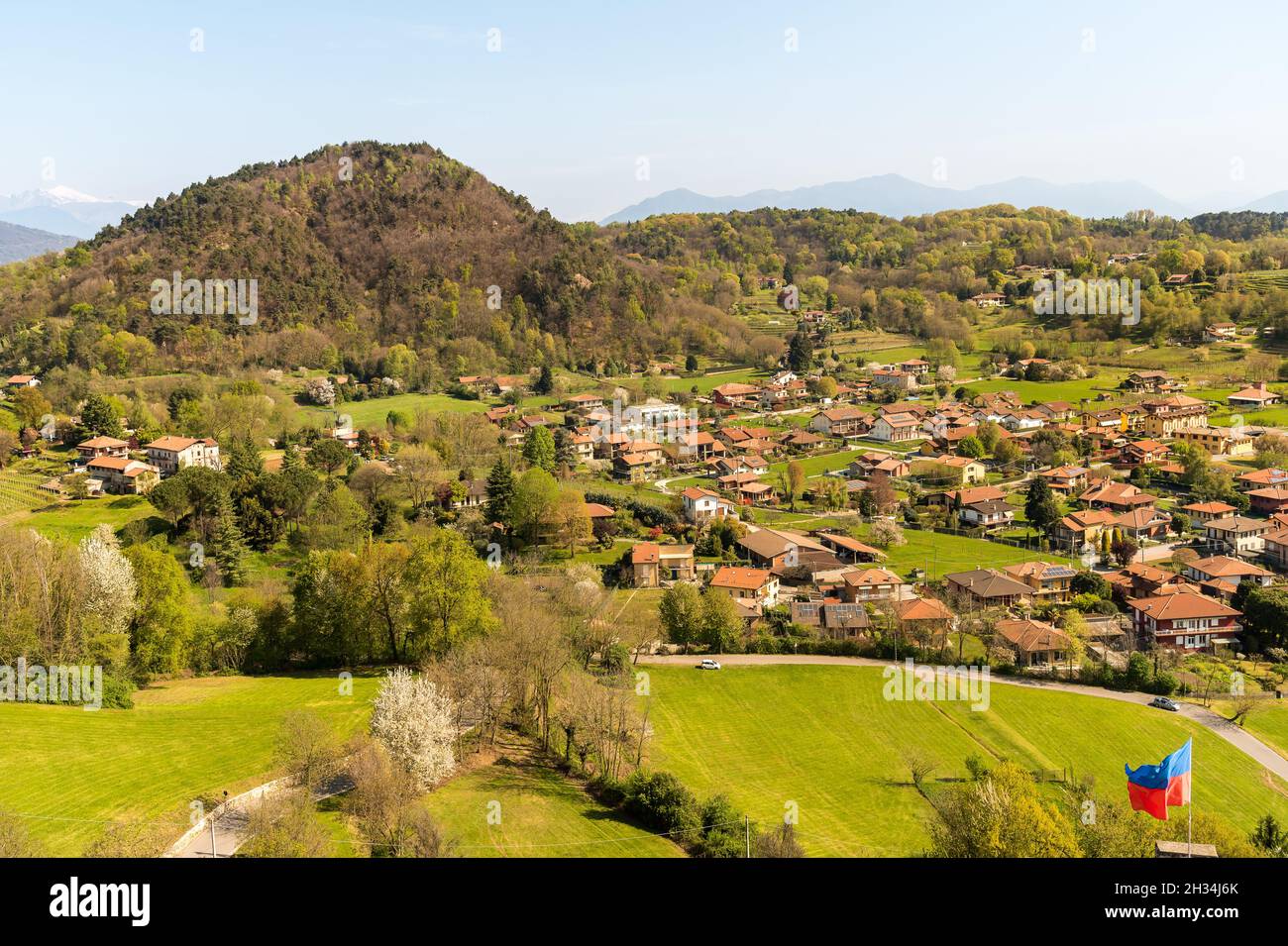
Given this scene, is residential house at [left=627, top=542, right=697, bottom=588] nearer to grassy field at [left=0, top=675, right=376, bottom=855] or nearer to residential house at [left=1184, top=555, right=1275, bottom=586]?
grassy field at [left=0, top=675, right=376, bottom=855]

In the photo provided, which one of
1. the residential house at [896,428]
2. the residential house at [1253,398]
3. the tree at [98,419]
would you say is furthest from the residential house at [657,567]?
the residential house at [1253,398]

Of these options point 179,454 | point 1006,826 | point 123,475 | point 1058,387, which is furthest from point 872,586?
point 1058,387

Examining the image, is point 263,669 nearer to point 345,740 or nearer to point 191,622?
point 191,622

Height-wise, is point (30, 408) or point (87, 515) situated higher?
point (30, 408)

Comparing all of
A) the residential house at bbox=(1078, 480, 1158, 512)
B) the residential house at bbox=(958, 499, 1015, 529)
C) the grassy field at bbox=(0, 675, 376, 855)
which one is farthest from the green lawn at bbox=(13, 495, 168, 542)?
the residential house at bbox=(1078, 480, 1158, 512)

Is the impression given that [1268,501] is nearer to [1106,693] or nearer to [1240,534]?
[1240,534]

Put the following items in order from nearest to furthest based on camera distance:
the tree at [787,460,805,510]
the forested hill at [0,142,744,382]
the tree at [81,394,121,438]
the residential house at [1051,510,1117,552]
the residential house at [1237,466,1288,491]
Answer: the residential house at [1051,510,1117,552], the residential house at [1237,466,1288,491], the tree at [787,460,805,510], the tree at [81,394,121,438], the forested hill at [0,142,744,382]

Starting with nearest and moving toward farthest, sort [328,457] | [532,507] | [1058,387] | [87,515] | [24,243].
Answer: [532,507], [87,515], [328,457], [1058,387], [24,243]
